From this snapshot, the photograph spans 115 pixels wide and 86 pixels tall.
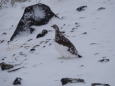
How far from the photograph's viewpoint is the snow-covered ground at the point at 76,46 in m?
4.30

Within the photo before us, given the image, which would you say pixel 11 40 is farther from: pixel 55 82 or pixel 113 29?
pixel 55 82

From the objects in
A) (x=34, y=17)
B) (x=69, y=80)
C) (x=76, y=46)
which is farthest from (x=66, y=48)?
(x=34, y=17)

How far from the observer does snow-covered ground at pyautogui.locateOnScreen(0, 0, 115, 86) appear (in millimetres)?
4305

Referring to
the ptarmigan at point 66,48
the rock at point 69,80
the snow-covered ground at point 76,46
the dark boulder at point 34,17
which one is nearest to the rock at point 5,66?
the snow-covered ground at point 76,46

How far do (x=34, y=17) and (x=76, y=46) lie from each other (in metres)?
2.20

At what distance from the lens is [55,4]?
8875 millimetres

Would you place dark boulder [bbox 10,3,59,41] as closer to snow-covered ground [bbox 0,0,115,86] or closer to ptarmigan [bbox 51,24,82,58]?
snow-covered ground [bbox 0,0,115,86]

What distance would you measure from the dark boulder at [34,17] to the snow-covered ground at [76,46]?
17cm

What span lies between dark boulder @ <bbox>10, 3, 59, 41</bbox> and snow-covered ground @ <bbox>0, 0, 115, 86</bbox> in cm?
17

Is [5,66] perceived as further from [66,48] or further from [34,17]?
[34,17]

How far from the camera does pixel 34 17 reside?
292 inches

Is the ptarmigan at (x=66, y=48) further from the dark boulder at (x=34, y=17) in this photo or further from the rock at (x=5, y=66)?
the dark boulder at (x=34, y=17)

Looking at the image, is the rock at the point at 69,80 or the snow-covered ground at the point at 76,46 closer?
the rock at the point at 69,80

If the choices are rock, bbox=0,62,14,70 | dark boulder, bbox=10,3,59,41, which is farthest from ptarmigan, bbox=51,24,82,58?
dark boulder, bbox=10,3,59,41
